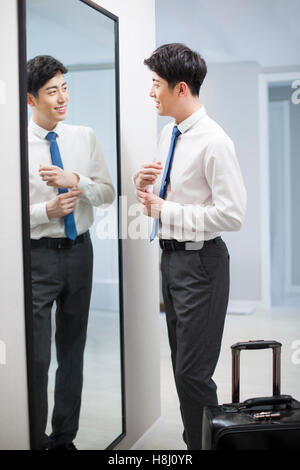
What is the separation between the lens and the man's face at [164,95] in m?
2.03

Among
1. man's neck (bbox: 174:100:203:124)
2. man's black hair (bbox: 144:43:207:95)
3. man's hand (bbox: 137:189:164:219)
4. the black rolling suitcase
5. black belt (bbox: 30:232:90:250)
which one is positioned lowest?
the black rolling suitcase

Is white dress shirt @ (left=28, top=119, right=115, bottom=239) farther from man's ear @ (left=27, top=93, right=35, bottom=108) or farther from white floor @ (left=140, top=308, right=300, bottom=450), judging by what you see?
white floor @ (left=140, top=308, right=300, bottom=450)

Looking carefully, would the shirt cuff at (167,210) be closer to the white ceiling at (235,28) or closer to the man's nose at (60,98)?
the man's nose at (60,98)

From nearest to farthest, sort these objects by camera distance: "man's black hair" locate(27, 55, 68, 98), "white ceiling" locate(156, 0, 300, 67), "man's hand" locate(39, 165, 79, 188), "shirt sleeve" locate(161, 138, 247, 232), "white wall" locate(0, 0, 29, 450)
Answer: "white wall" locate(0, 0, 29, 450)
"man's black hair" locate(27, 55, 68, 98)
"man's hand" locate(39, 165, 79, 188)
"shirt sleeve" locate(161, 138, 247, 232)
"white ceiling" locate(156, 0, 300, 67)

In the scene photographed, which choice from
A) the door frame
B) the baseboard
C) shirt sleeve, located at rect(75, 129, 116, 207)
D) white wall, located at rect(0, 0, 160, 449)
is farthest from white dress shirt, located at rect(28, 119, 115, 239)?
the door frame

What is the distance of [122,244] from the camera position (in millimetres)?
2232

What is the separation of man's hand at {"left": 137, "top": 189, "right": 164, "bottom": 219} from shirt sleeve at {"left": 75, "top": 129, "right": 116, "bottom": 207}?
0.13m

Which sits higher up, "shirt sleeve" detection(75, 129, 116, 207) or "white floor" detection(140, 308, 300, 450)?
"shirt sleeve" detection(75, 129, 116, 207)

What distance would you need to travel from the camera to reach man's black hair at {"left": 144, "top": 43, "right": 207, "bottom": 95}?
1999mm

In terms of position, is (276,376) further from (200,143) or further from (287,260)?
(287,260)

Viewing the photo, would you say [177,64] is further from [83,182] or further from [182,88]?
[83,182]

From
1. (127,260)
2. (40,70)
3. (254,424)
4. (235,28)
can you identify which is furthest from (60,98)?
(235,28)

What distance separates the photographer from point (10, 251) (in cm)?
155

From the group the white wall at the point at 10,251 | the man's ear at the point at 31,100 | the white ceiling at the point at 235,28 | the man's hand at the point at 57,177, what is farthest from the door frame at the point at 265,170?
the white wall at the point at 10,251
